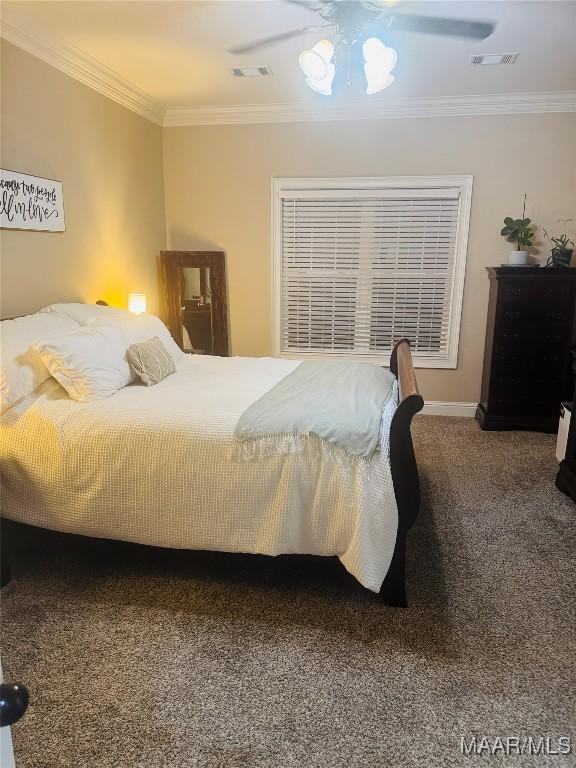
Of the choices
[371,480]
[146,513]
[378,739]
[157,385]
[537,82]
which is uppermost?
[537,82]

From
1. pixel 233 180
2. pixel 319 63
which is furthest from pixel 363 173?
pixel 319 63

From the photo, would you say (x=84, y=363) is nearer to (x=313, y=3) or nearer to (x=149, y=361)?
(x=149, y=361)

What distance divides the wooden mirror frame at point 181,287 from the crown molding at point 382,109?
3.70 ft

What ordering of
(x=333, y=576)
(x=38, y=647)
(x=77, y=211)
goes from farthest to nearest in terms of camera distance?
(x=77, y=211), (x=333, y=576), (x=38, y=647)

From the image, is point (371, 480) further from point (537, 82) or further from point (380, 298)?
point (537, 82)

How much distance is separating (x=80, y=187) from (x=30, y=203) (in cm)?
58

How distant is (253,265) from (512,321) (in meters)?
2.27

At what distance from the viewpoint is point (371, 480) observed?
6.74 ft

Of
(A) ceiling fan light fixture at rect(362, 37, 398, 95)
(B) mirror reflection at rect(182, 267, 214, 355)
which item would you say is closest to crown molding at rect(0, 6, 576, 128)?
(B) mirror reflection at rect(182, 267, 214, 355)

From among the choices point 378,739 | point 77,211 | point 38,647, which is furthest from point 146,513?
point 77,211

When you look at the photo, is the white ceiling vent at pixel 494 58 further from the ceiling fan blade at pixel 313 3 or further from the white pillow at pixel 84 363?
the white pillow at pixel 84 363

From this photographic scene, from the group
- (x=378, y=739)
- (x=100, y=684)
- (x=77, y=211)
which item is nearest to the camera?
(x=378, y=739)

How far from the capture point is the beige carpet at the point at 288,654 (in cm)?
159

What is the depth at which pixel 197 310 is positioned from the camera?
4.82m
